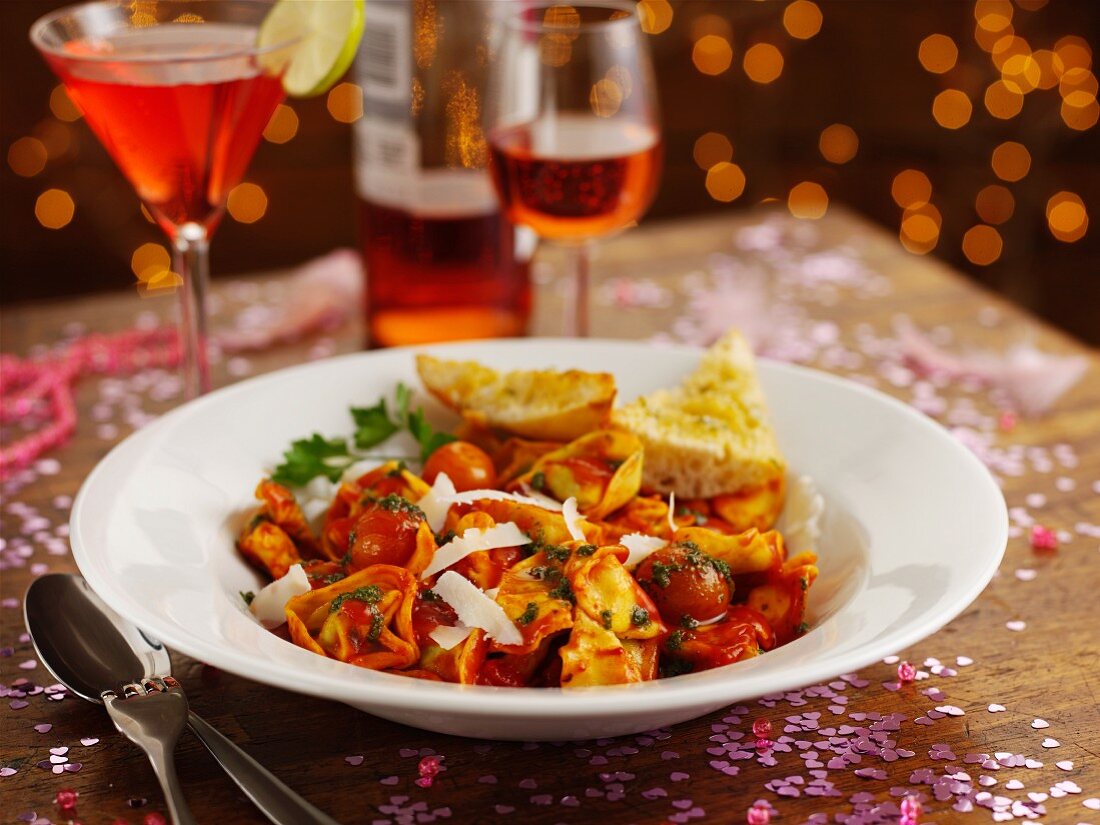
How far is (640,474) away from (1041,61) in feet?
12.1

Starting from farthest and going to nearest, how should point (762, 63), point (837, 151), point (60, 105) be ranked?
point (837, 151) → point (762, 63) → point (60, 105)

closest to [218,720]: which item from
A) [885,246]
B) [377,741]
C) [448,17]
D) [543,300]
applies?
[377,741]

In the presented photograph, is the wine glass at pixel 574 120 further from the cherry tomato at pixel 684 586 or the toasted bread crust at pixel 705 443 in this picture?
the cherry tomato at pixel 684 586

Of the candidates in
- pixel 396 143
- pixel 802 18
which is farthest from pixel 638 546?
pixel 802 18

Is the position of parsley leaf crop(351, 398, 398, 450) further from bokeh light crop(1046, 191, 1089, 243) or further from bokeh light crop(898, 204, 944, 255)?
bokeh light crop(1046, 191, 1089, 243)

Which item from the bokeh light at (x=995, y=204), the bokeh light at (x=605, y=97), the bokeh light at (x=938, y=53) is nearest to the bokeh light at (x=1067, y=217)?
the bokeh light at (x=995, y=204)

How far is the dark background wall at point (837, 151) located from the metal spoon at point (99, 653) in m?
3.22

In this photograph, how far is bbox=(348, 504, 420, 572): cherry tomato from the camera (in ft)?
3.85

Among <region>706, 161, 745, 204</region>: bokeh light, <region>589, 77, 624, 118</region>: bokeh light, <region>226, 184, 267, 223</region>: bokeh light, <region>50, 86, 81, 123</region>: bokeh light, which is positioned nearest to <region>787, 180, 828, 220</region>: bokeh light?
<region>706, 161, 745, 204</region>: bokeh light

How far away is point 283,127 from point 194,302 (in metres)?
2.74

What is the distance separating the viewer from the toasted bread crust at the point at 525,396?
1378mm

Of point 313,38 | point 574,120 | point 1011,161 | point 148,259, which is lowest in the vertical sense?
point 148,259

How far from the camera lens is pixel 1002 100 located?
444 centimetres

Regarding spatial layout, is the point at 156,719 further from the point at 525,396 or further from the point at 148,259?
the point at 148,259
